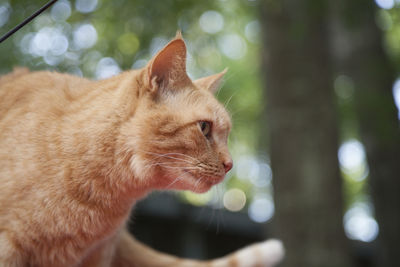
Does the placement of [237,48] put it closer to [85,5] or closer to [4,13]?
[85,5]

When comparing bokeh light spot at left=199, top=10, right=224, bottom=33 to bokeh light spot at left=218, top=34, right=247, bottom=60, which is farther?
bokeh light spot at left=218, top=34, right=247, bottom=60

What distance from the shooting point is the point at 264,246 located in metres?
2.73

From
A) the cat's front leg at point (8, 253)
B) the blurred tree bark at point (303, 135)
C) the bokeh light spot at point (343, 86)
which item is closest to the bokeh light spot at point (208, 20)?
the blurred tree bark at point (303, 135)

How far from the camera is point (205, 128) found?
6.59 feet

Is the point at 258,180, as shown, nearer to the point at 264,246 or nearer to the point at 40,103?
the point at 264,246

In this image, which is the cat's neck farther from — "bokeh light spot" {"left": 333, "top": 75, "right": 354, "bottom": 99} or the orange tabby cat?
"bokeh light spot" {"left": 333, "top": 75, "right": 354, "bottom": 99}

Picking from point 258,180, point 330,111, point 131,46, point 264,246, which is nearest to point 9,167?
point 264,246

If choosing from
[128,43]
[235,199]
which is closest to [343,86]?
[235,199]

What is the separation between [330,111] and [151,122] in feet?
11.5

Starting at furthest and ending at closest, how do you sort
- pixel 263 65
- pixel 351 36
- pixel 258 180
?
pixel 258 180, pixel 351 36, pixel 263 65

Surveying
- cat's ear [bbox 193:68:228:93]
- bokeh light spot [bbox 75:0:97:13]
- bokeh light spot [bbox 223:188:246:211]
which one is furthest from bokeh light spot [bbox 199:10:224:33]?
bokeh light spot [bbox 223:188:246:211]

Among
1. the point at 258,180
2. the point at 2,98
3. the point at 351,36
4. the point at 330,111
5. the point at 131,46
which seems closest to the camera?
the point at 2,98

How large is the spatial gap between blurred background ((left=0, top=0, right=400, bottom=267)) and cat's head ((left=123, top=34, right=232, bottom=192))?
0.23m

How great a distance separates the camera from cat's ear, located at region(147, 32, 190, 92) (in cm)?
188
